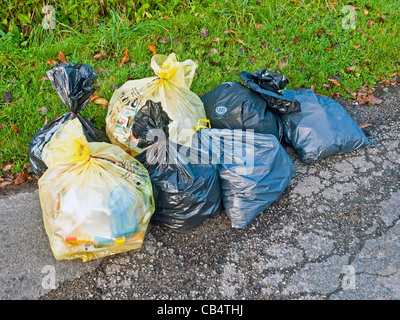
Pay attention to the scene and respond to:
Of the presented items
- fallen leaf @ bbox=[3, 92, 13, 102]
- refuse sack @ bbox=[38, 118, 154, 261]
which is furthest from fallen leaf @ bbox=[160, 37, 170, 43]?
refuse sack @ bbox=[38, 118, 154, 261]

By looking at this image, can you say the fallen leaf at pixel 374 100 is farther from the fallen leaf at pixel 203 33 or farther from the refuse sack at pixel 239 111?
the fallen leaf at pixel 203 33

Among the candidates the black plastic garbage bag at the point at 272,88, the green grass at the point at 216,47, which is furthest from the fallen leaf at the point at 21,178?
the black plastic garbage bag at the point at 272,88

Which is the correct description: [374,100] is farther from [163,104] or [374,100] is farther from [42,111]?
[42,111]

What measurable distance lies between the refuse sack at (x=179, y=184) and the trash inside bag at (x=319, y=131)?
2.75ft

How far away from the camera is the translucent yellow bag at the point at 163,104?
2818 millimetres

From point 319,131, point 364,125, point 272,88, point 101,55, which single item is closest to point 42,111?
point 101,55

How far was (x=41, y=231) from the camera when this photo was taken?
8.41 feet

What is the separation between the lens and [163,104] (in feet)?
9.27

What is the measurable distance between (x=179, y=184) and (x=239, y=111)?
2.67 feet

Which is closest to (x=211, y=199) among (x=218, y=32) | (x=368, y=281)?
(x=368, y=281)

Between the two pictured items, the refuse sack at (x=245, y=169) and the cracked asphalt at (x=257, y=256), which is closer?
the cracked asphalt at (x=257, y=256)

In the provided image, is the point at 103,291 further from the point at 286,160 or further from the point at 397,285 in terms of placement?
the point at 397,285

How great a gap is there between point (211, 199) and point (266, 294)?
652 millimetres

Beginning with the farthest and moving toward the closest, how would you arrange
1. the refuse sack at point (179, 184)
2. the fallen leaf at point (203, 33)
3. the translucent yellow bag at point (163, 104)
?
the fallen leaf at point (203, 33), the translucent yellow bag at point (163, 104), the refuse sack at point (179, 184)
